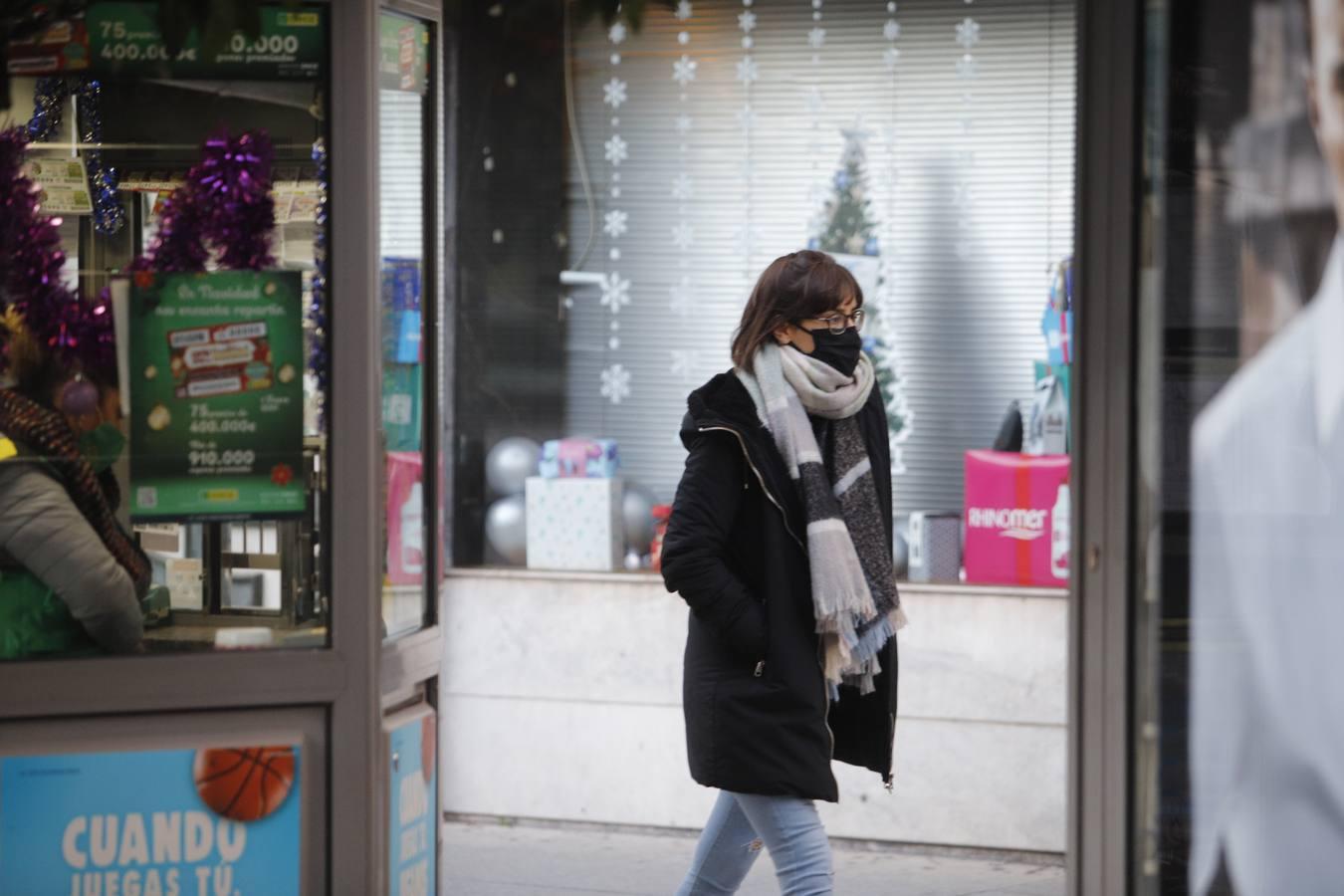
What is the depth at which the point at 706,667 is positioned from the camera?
3820 mm

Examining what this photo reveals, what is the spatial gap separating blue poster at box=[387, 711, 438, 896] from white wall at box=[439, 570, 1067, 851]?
2.44m

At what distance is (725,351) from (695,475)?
10.4 ft

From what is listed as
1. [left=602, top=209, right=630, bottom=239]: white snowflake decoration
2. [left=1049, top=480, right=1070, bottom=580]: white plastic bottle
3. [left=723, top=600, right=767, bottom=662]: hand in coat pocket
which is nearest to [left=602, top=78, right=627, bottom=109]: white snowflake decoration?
[left=602, top=209, right=630, bottom=239]: white snowflake decoration

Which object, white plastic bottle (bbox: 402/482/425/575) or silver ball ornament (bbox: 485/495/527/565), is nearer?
white plastic bottle (bbox: 402/482/425/575)

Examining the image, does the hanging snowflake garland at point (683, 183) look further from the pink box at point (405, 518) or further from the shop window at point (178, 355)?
the shop window at point (178, 355)

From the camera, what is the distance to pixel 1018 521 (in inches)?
252

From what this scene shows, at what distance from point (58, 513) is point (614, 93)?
3712 millimetres

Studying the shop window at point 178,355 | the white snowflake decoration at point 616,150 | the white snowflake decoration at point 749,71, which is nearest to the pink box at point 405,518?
the shop window at point 178,355

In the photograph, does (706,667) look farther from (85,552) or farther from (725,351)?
(725,351)

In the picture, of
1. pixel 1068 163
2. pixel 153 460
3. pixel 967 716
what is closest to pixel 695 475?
pixel 153 460

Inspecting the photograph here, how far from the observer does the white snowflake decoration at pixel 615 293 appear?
6.99 meters

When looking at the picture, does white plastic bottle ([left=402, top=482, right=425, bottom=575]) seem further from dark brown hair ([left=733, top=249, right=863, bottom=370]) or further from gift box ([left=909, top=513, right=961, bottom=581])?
gift box ([left=909, top=513, right=961, bottom=581])

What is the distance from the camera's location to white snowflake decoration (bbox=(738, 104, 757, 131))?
6.86m

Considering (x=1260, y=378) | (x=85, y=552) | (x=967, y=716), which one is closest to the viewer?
(x=1260, y=378)
